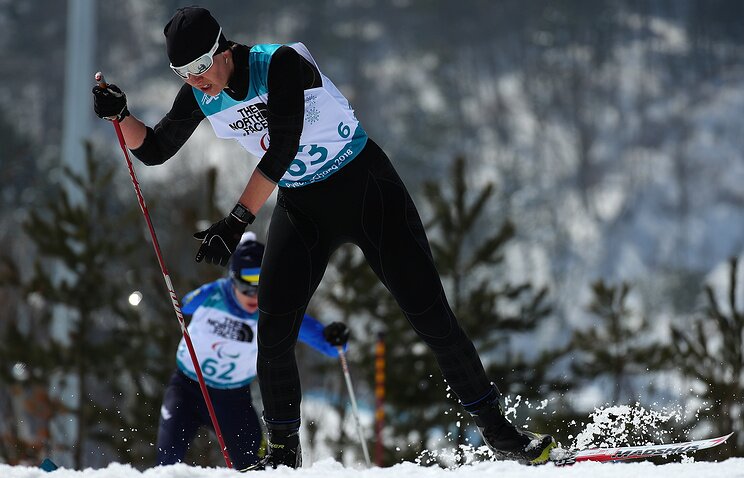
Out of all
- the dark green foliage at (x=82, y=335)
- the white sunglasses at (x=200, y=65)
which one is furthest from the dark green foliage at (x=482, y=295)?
the white sunglasses at (x=200, y=65)

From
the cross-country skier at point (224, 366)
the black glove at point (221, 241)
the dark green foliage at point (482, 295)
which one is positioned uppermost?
the black glove at point (221, 241)

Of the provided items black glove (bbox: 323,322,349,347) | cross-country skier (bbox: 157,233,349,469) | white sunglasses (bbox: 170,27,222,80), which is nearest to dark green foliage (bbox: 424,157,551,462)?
cross-country skier (bbox: 157,233,349,469)

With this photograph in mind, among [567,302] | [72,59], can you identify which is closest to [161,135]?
[72,59]

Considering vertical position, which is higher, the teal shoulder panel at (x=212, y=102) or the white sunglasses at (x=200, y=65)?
the white sunglasses at (x=200, y=65)

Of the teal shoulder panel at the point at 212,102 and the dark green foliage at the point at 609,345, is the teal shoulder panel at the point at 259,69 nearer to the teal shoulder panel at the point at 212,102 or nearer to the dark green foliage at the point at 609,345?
the teal shoulder panel at the point at 212,102

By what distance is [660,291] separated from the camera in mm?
51781

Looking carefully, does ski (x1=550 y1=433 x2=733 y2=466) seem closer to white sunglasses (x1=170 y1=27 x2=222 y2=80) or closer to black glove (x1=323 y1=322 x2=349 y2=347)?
black glove (x1=323 y1=322 x2=349 y2=347)

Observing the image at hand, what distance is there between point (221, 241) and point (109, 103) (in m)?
0.87

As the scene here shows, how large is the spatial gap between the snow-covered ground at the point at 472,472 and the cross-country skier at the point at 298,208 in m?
0.31

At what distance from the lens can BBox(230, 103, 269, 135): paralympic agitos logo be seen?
147 inches

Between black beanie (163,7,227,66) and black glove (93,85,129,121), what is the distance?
0.54 m

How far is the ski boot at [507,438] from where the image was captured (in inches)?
156

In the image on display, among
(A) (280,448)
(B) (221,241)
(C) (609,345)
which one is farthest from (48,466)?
(C) (609,345)

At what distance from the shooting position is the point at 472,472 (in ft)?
11.9
